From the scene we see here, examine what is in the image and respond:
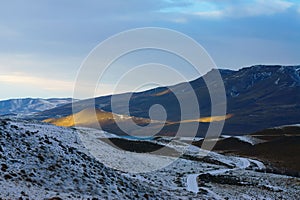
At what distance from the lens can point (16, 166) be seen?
25.9 metres

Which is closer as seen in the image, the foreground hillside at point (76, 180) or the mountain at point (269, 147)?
the foreground hillside at point (76, 180)

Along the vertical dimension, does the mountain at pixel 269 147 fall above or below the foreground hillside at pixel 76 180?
below

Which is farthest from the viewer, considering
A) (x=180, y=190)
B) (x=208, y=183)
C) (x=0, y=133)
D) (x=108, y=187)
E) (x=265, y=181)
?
(x=265, y=181)

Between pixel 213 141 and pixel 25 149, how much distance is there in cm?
9756

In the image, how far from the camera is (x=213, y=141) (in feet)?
400

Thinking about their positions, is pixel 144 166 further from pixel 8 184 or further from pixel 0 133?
pixel 8 184

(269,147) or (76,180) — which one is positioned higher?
(76,180)

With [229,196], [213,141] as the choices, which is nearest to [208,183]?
[229,196]

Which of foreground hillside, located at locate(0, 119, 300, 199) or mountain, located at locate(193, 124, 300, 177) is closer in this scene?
foreground hillside, located at locate(0, 119, 300, 199)

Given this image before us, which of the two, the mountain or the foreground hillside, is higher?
the foreground hillside

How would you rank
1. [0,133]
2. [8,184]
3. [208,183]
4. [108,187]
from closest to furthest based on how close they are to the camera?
[8,184], [108,187], [0,133], [208,183]

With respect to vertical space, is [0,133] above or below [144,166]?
above

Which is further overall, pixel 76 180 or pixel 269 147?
pixel 269 147

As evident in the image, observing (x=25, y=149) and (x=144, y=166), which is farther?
(x=144, y=166)
